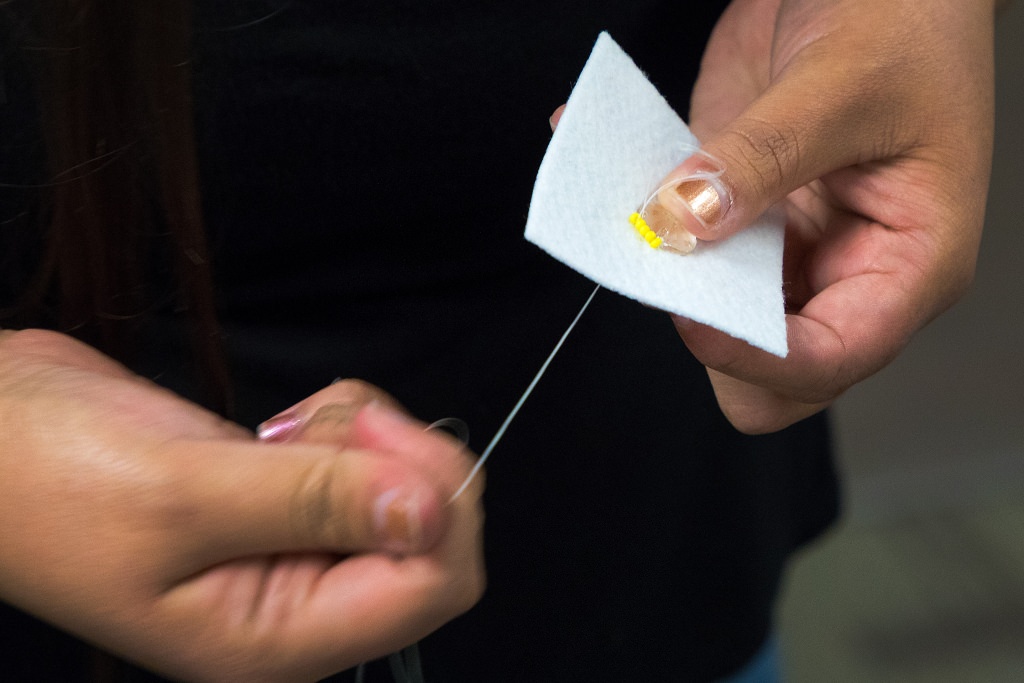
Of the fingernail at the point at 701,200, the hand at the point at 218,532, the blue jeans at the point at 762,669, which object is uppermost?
the fingernail at the point at 701,200

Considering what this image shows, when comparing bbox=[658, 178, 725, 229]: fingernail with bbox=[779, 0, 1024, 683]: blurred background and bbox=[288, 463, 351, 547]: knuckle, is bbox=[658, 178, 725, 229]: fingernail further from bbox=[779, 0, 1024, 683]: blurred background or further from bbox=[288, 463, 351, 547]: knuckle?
bbox=[779, 0, 1024, 683]: blurred background

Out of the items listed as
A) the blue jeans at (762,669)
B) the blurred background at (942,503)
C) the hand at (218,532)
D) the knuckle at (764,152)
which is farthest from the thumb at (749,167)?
the blurred background at (942,503)

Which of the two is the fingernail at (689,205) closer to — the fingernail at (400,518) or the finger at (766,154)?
the finger at (766,154)

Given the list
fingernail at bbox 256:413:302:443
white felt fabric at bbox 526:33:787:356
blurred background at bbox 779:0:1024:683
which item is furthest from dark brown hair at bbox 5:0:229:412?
blurred background at bbox 779:0:1024:683

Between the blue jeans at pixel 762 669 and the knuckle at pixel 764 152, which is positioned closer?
the knuckle at pixel 764 152

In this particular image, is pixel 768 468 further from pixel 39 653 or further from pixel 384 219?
pixel 39 653

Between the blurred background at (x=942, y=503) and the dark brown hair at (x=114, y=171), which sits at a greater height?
the dark brown hair at (x=114, y=171)

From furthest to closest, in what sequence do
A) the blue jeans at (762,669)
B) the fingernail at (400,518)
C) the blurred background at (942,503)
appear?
the blurred background at (942,503) → the blue jeans at (762,669) → the fingernail at (400,518)
